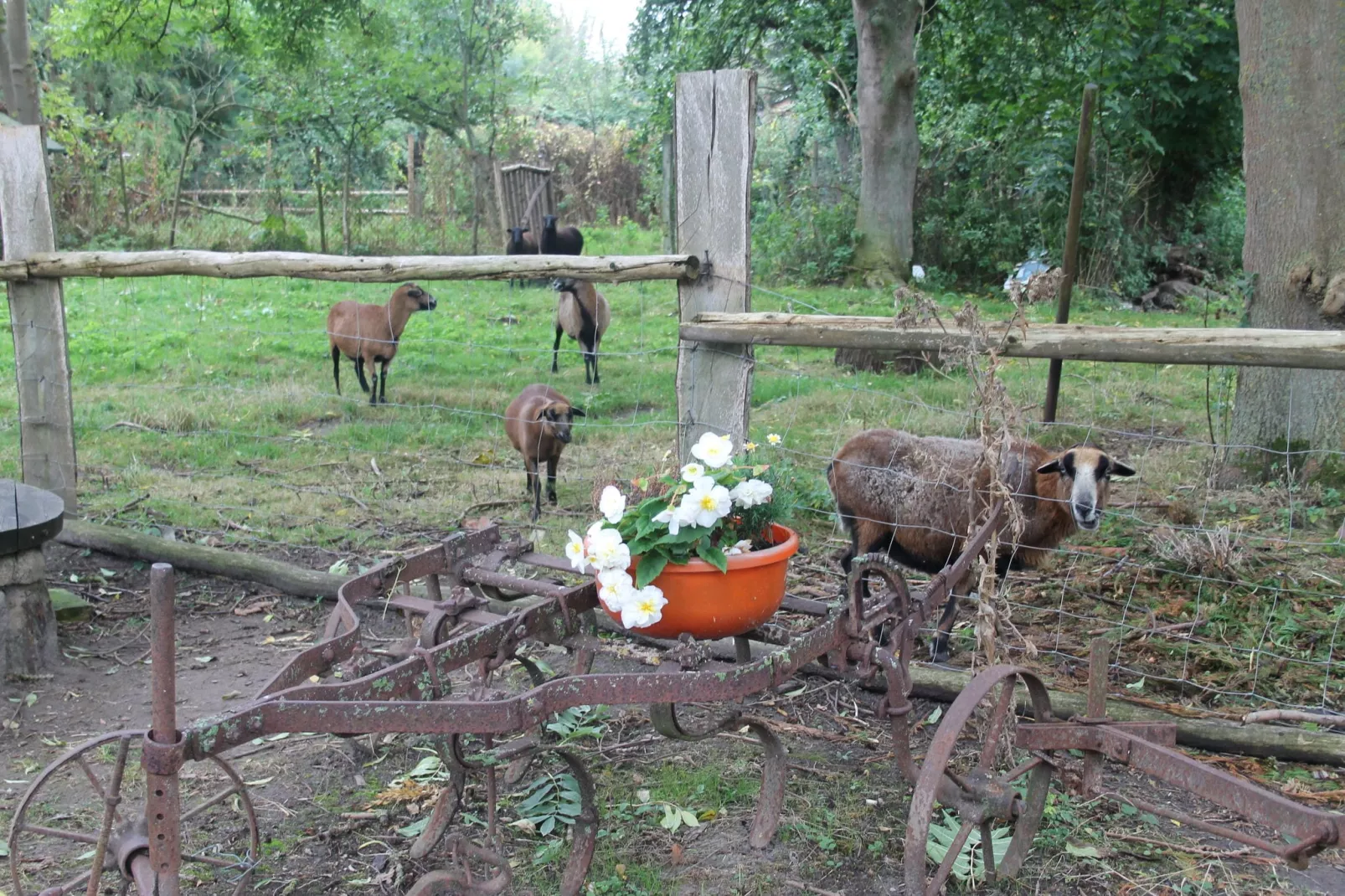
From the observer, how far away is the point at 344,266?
528 centimetres

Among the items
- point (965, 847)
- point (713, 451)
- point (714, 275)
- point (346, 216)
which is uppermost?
point (346, 216)

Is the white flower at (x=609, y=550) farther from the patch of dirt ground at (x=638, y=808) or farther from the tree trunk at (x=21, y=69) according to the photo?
the tree trunk at (x=21, y=69)

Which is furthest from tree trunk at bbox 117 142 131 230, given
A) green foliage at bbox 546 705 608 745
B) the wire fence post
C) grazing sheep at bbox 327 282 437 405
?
green foliage at bbox 546 705 608 745

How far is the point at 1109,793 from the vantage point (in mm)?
3598

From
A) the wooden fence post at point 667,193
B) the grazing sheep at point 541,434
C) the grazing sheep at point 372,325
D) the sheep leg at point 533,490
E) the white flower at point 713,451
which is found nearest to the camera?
the white flower at point 713,451

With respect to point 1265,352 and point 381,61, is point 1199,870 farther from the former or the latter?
point 381,61

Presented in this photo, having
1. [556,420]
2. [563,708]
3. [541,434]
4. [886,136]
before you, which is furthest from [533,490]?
[886,136]

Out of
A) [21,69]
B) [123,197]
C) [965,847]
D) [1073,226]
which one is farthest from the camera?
[123,197]

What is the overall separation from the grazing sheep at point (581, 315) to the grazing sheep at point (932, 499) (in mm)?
6100

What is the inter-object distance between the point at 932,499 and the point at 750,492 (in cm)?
201

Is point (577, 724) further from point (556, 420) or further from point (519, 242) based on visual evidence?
point (519, 242)

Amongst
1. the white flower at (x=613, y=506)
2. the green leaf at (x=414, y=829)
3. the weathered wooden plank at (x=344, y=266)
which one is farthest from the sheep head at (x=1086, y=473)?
the green leaf at (x=414, y=829)

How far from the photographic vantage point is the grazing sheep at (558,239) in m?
16.0

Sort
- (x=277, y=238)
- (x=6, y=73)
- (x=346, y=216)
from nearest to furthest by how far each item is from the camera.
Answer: (x=6, y=73)
(x=277, y=238)
(x=346, y=216)
